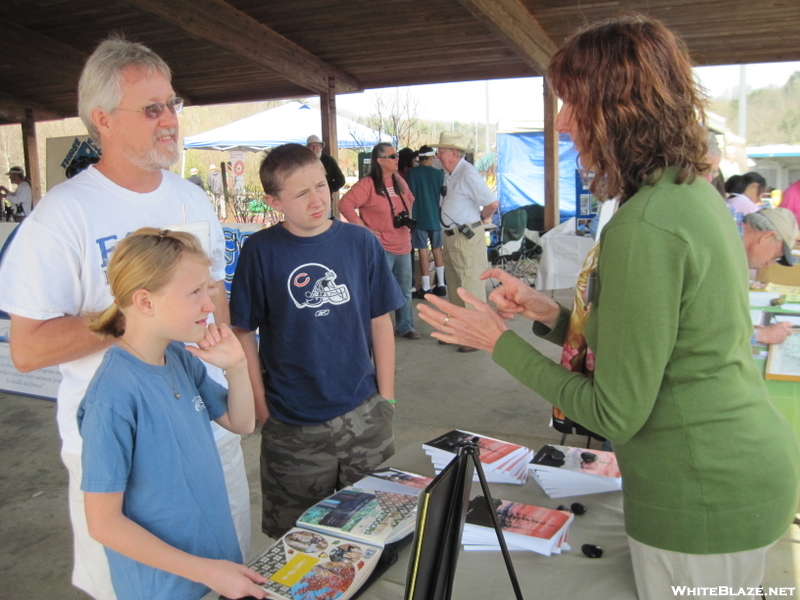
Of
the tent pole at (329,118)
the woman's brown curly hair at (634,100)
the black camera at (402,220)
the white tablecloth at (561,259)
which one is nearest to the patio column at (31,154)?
the tent pole at (329,118)

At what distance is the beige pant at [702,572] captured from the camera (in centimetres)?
112

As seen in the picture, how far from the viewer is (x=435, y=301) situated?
1.37 m

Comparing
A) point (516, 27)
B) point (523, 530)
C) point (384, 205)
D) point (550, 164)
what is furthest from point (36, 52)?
point (523, 530)

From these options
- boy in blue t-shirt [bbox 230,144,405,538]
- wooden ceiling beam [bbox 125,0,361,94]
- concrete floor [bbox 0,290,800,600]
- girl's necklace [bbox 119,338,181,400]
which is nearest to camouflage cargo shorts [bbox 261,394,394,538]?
boy in blue t-shirt [bbox 230,144,405,538]

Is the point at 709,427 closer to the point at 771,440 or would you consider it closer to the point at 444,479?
the point at 771,440

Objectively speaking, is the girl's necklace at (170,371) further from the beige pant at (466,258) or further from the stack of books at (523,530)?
the beige pant at (466,258)

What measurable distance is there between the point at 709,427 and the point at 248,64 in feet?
29.0

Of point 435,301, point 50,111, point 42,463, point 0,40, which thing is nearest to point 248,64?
point 0,40

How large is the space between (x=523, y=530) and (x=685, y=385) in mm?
567

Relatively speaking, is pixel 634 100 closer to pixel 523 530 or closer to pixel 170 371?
pixel 523 530

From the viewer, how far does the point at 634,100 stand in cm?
112

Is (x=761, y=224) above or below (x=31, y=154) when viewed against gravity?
below

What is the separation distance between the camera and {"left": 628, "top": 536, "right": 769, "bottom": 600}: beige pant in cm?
112

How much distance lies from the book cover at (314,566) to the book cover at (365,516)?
2 centimetres
